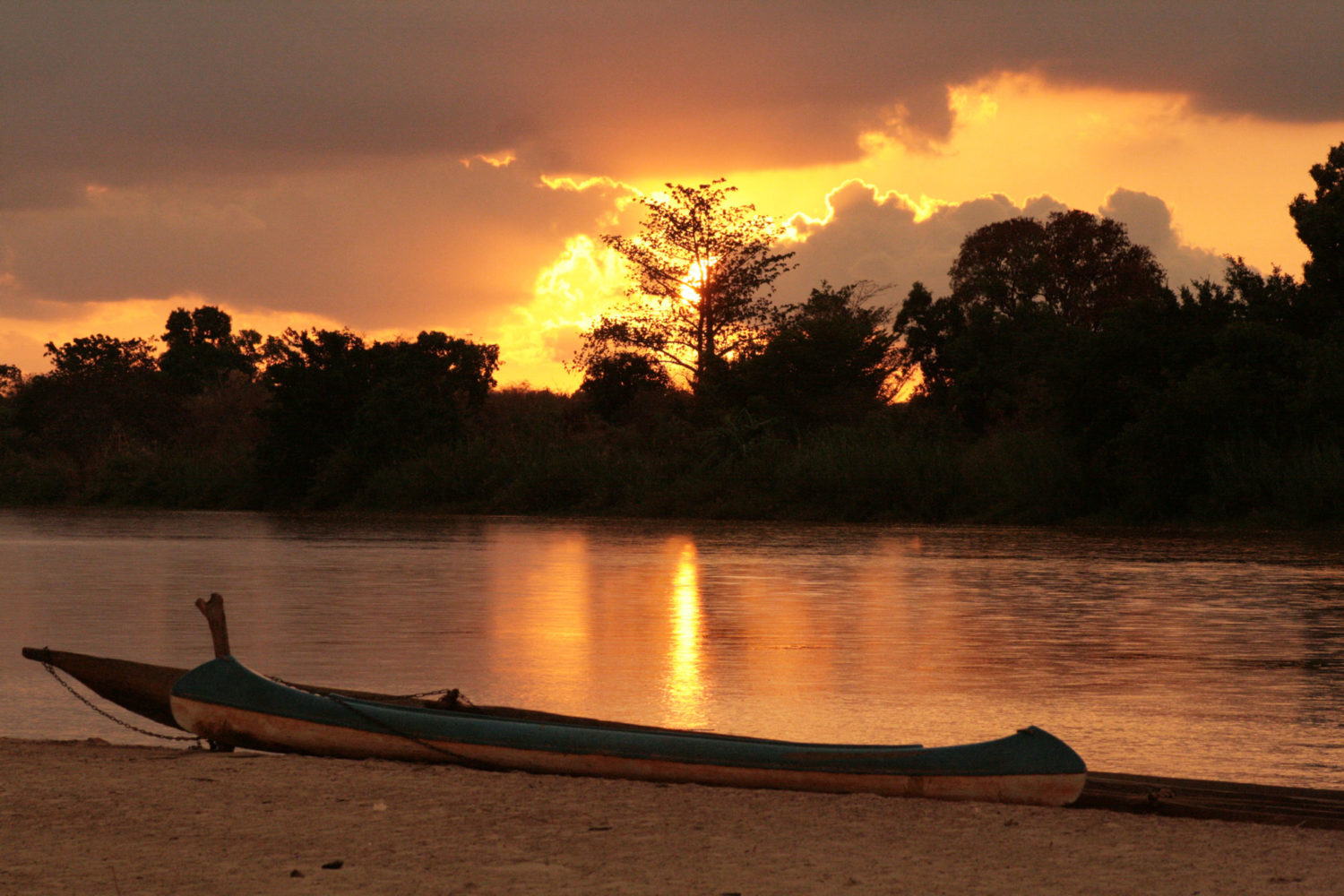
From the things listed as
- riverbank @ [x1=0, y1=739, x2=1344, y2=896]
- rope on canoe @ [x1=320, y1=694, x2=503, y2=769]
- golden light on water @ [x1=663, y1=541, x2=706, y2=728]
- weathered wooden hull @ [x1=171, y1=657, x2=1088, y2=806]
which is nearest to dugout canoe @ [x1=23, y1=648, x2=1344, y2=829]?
riverbank @ [x1=0, y1=739, x2=1344, y2=896]

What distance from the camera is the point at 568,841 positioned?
24.8 feet

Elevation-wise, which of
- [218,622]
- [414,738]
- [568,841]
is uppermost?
[218,622]

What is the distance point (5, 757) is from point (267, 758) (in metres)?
1.45

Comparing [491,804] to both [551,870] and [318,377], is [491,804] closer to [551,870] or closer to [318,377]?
[551,870]

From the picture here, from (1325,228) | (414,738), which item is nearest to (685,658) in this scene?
(414,738)

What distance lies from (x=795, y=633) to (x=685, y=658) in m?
2.46

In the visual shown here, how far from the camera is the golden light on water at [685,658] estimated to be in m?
11.9

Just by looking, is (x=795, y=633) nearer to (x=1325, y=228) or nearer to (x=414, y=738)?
(x=414, y=738)

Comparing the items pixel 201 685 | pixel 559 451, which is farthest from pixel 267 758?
pixel 559 451

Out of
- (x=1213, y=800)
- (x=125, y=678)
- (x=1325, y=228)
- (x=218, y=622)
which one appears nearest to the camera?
(x=1213, y=800)

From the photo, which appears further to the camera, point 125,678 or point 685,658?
point 685,658

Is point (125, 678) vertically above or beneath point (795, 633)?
above

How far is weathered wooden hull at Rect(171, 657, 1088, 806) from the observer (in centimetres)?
811

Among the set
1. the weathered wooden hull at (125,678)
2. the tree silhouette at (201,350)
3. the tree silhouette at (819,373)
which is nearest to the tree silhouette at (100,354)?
the tree silhouette at (201,350)
